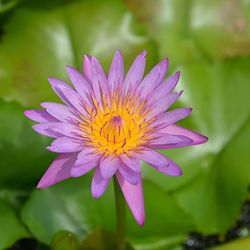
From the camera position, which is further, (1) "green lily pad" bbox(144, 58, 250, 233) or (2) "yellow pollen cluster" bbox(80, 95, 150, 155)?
(1) "green lily pad" bbox(144, 58, 250, 233)

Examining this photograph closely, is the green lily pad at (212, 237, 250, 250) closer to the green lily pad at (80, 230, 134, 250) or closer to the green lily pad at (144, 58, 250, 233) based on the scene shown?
the green lily pad at (144, 58, 250, 233)

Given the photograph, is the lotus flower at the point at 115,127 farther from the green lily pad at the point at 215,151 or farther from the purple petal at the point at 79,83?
the green lily pad at the point at 215,151

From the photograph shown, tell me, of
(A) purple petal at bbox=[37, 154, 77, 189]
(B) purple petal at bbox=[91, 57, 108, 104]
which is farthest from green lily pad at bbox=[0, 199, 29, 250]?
(B) purple petal at bbox=[91, 57, 108, 104]

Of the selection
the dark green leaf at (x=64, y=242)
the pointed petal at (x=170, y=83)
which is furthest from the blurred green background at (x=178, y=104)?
the pointed petal at (x=170, y=83)

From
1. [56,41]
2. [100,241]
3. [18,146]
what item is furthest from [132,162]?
[56,41]

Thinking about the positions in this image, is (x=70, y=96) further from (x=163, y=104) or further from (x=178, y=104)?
(x=178, y=104)

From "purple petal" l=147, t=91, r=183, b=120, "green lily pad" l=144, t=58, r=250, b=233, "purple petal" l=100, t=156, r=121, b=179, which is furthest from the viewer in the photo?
"green lily pad" l=144, t=58, r=250, b=233
